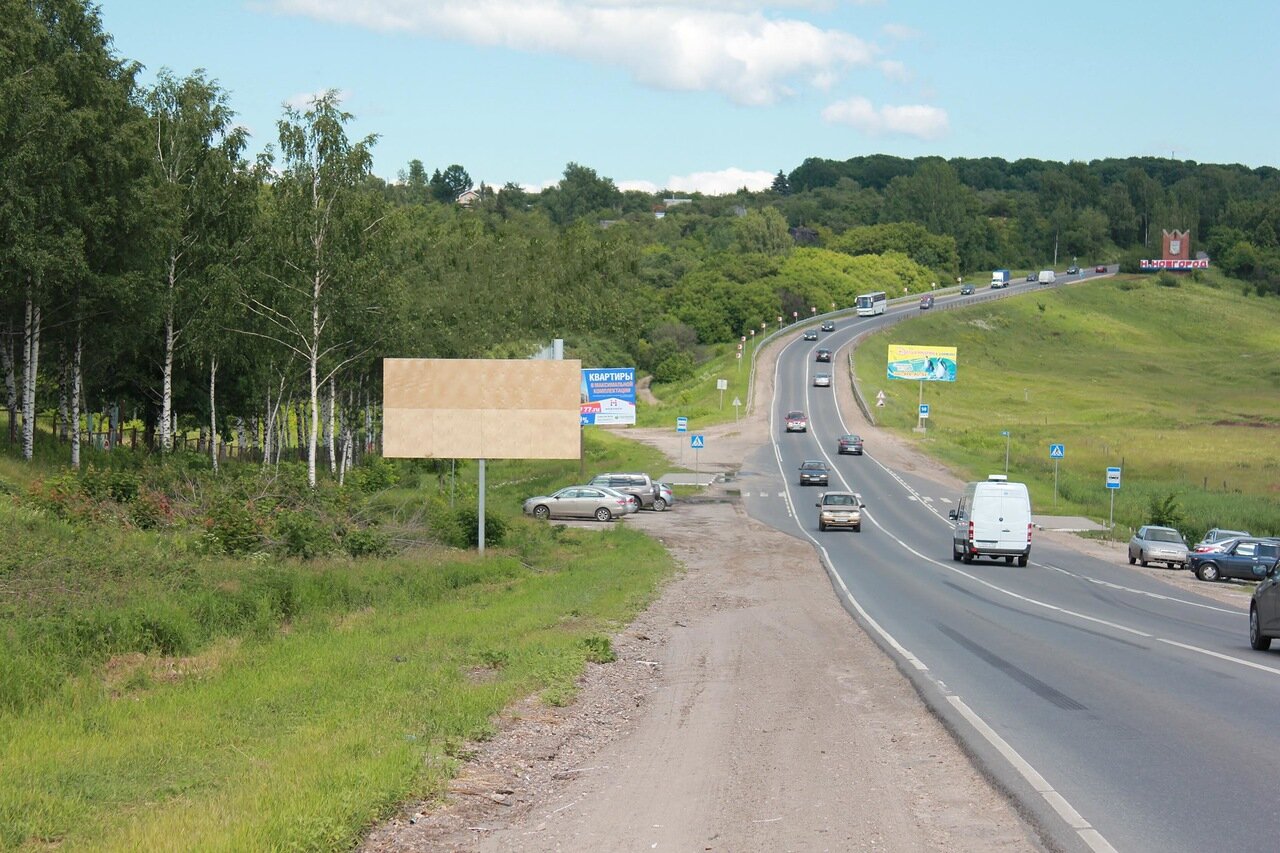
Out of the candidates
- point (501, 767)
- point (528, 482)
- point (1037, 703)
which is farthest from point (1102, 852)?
point (528, 482)

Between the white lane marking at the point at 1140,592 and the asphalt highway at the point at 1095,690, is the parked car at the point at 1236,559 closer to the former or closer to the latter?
the asphalt highway at the point at 1095,690

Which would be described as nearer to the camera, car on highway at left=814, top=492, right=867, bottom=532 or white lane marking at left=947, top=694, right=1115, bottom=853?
white lane marking at left=947, top=694, right=1115, bottom=853

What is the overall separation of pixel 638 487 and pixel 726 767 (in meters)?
45.4

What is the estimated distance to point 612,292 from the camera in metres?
119

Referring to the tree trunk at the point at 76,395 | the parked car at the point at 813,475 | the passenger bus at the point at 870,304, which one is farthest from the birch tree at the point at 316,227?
the passenger bus at the point at 870,304

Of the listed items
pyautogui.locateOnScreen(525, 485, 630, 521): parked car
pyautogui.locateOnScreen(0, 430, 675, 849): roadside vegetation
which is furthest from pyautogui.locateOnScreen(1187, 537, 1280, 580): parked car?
pyautogui.locateOnScreen(525, 485, 630, 521): parked car

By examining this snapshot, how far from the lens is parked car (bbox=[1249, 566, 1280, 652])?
17578 millimetres

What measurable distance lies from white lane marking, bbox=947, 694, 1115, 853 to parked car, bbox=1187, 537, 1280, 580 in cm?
3053

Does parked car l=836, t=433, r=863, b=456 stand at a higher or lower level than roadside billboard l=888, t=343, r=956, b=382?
lower

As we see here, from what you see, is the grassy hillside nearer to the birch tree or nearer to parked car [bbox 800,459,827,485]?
parked car [bbox 800,459,827,485]

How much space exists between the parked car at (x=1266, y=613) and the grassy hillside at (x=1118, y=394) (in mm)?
36049

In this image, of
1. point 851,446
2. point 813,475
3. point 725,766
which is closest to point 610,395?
point 813,475

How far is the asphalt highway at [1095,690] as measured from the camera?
8.37 meters

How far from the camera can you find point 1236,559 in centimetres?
3878
